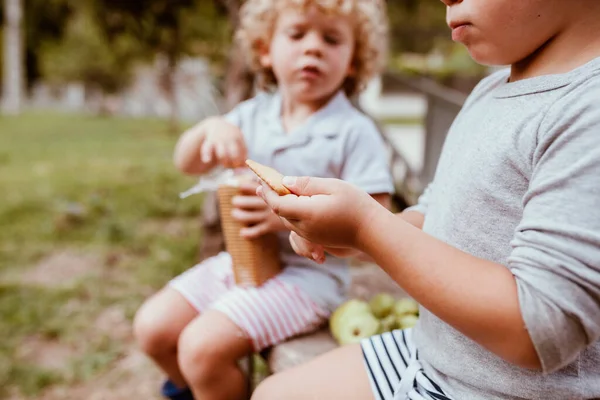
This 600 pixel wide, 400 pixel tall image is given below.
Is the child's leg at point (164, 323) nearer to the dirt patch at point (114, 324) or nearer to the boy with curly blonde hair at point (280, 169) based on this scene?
the boy with curly blonde hair at point (280, 169)

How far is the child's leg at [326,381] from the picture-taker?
4.09 ft

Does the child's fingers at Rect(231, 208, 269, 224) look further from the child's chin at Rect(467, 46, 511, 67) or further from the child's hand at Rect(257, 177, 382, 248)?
the child's chin at Rect(467, 46, 511, 67)

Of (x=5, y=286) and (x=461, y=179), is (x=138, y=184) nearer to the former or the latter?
(x=5, y=286)

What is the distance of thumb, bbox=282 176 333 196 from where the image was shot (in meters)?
0.97

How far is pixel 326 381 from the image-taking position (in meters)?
1.27

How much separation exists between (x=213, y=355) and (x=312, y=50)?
907 mm

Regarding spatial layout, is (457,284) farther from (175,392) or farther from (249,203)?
(175,392)

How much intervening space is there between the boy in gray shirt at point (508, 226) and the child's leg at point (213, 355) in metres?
0.53

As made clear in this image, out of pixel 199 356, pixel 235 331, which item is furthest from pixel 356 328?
pixel 199 356

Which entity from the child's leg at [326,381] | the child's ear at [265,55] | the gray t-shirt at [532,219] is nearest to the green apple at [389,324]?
the child's leg at [326,381]

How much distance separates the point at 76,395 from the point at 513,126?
2237 mm

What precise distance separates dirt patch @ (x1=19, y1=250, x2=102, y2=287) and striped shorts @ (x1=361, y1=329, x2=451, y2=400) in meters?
2.82

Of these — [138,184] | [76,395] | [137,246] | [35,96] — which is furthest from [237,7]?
[35,96]

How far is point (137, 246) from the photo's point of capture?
432cm
